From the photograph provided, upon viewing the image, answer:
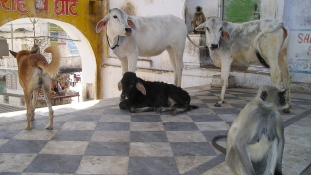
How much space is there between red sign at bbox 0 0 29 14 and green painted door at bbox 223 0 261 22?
254 inches

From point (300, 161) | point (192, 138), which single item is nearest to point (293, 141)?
point (300, 161)

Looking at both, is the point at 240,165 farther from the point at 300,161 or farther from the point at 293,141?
the point at 293,141

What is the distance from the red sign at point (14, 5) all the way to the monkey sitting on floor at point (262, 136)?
978 cm

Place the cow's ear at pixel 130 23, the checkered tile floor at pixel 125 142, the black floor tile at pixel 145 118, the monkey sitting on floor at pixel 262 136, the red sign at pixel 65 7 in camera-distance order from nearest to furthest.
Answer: the monkey sitting on floor at pixel 262 136, the checkered tile floor at pixel 125 142, the black floor tile at pixel 145 118, the cow's ear at pixel 130 23, the red sign at pixel 65 7

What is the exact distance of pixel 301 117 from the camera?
195 inches

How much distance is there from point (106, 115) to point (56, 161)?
1905 millimetres

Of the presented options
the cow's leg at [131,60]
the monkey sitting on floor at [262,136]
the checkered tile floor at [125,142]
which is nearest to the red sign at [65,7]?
the cow's leg at [131,60]

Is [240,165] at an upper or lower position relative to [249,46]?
lower

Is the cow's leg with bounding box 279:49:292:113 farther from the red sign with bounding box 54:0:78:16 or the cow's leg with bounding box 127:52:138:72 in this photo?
the red sign with bounding box 54:0:78:16

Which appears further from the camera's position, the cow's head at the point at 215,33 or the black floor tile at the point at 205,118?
the cow's head at the point at 215,33

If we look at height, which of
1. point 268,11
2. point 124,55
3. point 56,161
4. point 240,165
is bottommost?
point 56,161

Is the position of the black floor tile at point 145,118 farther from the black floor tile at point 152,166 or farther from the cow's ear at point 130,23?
the cow's ear at point 130,23

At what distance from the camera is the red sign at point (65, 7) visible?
11.3 meters

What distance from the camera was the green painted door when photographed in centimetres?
903
